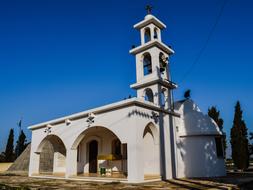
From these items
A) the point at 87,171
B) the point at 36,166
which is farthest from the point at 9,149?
the point at 87,171

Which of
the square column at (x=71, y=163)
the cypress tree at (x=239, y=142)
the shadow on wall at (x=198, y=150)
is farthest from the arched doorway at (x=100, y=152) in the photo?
the cypress tree at (x=239, y=142)

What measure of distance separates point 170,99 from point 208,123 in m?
2.98

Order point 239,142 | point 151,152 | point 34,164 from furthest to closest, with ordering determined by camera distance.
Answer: point 239,142, point 34,164, point 151,152

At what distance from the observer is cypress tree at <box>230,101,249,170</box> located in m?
21.3

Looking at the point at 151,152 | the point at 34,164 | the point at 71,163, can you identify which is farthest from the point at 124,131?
the point at 34,164

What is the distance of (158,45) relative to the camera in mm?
16031

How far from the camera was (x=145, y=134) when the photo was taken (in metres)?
14.2

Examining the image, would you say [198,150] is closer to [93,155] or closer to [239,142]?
[93,155]

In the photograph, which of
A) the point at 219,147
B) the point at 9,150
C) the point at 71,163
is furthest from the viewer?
the point at 9,150

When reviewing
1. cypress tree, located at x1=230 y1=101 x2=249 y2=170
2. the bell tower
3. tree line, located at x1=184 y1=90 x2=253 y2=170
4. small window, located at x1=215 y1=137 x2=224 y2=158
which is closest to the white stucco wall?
the bell tower

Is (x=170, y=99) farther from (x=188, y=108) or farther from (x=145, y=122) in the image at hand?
(x=145, y=122)

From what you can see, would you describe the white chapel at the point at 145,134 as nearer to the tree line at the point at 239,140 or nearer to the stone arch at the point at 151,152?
the stone arch at the point at 151,152

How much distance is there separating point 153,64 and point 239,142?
12404 millimetres

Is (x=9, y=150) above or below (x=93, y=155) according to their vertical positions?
above
